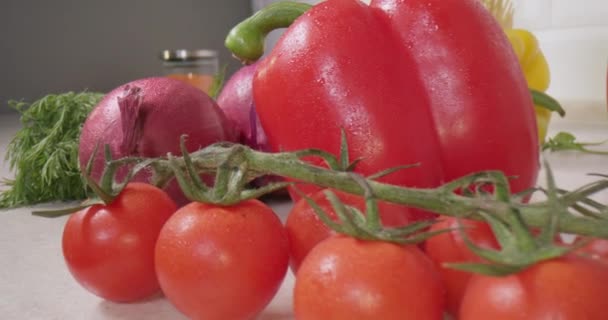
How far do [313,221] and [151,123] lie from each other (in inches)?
11.6

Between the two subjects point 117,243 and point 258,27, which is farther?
point 258,27

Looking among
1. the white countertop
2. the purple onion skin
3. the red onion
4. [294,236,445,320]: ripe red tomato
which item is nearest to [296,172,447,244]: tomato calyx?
[294,236,445,320]: ripe red tomato

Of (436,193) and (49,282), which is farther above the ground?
(436,193)

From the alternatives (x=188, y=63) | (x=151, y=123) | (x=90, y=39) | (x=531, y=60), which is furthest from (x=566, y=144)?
(x=90, y=39)

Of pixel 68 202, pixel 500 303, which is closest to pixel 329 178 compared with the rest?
pixel 500 303

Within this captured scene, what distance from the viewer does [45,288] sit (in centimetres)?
53

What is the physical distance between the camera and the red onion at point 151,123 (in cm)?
64

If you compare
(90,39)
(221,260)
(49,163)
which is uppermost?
(221,260)

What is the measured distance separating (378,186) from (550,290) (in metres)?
0.12

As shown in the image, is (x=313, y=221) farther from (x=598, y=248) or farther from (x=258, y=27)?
(x=258, y=27)

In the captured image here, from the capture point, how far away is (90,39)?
2.20 meters

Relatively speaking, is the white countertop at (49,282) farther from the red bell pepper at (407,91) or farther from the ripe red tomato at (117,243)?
the red bell pepper at (407,91)

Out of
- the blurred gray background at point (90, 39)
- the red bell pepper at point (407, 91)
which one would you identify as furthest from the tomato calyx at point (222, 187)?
the blurred gray background at point (90, 39)

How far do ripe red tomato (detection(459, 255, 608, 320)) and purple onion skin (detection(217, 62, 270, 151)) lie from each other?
0.55 meters
